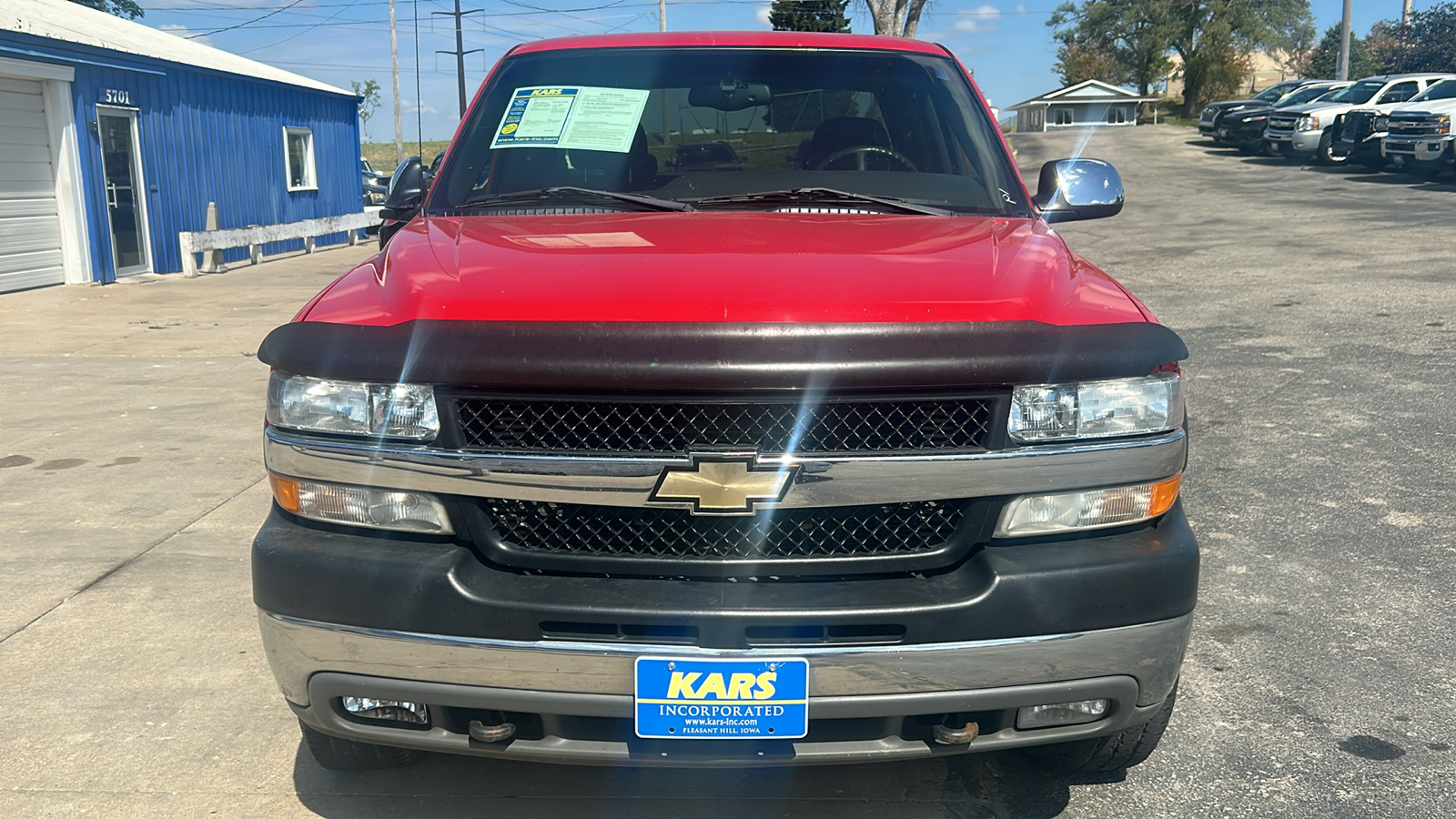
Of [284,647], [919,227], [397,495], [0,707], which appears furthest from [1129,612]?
[0,707]

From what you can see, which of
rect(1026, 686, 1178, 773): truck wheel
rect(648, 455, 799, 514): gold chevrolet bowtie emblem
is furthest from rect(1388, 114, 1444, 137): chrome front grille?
rect(648, 455, 799, 514): gold chevrolet bowtie emblem

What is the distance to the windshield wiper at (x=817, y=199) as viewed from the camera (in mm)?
3271

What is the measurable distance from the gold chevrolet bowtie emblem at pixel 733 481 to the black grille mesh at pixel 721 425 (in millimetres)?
39

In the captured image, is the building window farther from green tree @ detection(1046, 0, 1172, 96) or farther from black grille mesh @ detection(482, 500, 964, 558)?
green tree @ detection(1046, 0, 1172, 96)

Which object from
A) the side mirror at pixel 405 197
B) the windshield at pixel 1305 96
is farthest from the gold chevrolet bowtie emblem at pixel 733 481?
the windshield at pixel 1305 96

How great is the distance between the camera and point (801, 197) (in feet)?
10.8

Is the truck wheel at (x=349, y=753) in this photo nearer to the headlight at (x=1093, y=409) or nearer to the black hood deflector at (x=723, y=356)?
the black hood deflector at (x=723, y=356)

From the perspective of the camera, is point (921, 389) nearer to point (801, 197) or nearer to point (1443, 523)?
point (801, 197)

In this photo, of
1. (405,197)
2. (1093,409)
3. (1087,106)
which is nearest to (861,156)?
(405,197)

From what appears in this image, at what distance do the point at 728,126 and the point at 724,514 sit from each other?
74.5 inches

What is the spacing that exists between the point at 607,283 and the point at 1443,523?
4.00m

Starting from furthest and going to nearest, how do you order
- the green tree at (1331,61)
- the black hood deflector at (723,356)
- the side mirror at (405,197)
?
the green tree at (1331,61) → the side mirror at (405,197) → the black hood deflector at (723,356)

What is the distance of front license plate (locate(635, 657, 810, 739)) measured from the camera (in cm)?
216

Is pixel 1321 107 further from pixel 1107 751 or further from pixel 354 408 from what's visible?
pixel 354 408
